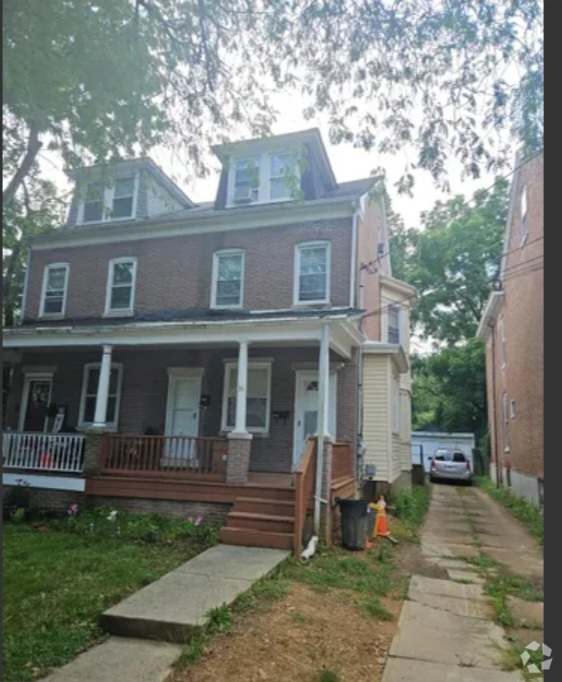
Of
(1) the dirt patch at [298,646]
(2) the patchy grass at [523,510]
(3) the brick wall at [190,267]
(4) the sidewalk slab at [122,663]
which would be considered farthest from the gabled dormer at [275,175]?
(4) the sidewalk slab at [122,663]

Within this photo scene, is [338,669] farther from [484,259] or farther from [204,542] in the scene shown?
[484,259]

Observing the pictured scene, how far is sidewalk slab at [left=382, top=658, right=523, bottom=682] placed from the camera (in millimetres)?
3965

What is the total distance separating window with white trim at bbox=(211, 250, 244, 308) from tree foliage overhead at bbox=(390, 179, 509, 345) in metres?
14.5

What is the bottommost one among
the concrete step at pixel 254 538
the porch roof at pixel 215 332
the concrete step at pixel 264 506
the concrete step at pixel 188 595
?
the concrete step at pixel 188 595

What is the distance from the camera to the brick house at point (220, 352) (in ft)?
30.5

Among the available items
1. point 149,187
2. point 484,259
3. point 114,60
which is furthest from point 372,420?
point 484,259

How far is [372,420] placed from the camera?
39.0 ft

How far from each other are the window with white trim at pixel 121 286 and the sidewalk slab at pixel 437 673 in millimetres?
10704

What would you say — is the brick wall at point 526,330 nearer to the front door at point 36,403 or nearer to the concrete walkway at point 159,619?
the concrete walkway at point 159,619

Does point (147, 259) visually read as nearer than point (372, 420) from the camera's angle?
No

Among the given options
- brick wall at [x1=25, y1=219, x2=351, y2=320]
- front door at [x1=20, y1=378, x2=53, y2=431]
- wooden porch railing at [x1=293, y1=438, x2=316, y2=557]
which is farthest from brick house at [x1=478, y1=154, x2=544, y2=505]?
front door at [x1=20, y1=378, x2=53, y2=431]

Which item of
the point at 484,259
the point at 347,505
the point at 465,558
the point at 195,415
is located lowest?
the point at 465,558

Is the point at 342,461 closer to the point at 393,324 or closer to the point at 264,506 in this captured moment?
the point at 264,506

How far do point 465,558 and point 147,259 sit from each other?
9883 mm
